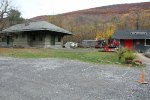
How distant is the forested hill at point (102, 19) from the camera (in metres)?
77.2

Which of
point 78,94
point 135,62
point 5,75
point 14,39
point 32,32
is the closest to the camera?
point 78,94

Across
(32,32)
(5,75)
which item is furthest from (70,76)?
(32,32)

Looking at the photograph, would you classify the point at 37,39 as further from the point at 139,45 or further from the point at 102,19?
the point at 102,19

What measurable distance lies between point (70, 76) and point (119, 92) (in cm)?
415

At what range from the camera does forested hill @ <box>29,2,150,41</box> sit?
77250mm

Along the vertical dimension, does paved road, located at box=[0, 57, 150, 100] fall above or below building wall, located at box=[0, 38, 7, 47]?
below

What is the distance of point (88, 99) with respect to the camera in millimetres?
9023

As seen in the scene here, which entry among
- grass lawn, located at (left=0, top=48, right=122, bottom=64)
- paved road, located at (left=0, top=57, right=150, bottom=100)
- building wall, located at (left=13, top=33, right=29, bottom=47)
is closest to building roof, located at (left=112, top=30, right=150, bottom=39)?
building wall, located at (left=13, top=33, right=29, bottom=47)

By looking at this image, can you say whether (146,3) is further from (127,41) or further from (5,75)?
(5,75)

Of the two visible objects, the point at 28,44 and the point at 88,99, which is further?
the point at 28,44

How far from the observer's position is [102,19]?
138625 millimetres

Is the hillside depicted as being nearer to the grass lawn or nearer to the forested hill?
the forested hill

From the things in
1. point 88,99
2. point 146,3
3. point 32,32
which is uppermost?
point 146,3

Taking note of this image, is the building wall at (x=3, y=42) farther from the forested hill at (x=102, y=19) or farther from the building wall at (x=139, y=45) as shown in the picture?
the building wall at (x=139, y=45)
